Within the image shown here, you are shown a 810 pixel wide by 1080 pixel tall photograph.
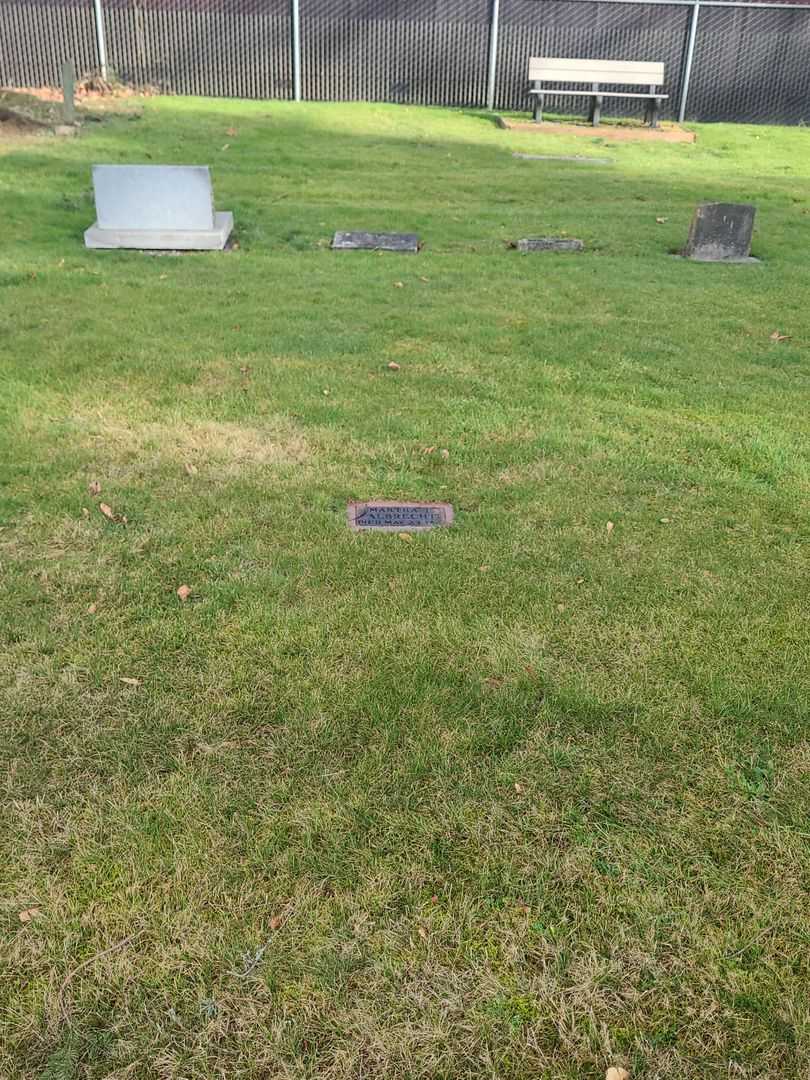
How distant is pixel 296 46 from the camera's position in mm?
19688

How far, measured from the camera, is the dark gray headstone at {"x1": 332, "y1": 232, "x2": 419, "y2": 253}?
961 cm

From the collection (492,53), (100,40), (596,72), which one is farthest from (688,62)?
(100,40)

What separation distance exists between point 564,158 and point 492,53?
708 cm

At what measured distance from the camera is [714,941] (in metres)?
2.31

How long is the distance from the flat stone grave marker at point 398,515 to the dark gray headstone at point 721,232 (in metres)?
6.75

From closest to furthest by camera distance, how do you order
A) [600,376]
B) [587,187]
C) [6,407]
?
1. [6,407]
2. [600,376]
3. [587,187]

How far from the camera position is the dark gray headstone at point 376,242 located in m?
9.61

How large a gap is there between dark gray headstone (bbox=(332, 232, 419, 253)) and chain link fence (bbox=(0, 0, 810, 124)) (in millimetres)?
12461

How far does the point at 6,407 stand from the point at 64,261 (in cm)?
381

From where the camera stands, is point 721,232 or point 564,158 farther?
point 564,158

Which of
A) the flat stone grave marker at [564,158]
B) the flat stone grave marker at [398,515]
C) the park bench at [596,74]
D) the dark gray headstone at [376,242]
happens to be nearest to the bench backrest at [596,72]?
the park bench at [596,74]

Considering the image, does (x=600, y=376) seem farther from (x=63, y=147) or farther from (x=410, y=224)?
(x=63, y=147)

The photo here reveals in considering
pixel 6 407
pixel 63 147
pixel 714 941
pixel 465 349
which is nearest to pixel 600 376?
pixel 465 349

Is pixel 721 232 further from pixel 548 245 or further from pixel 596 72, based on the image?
pixel 596 72
